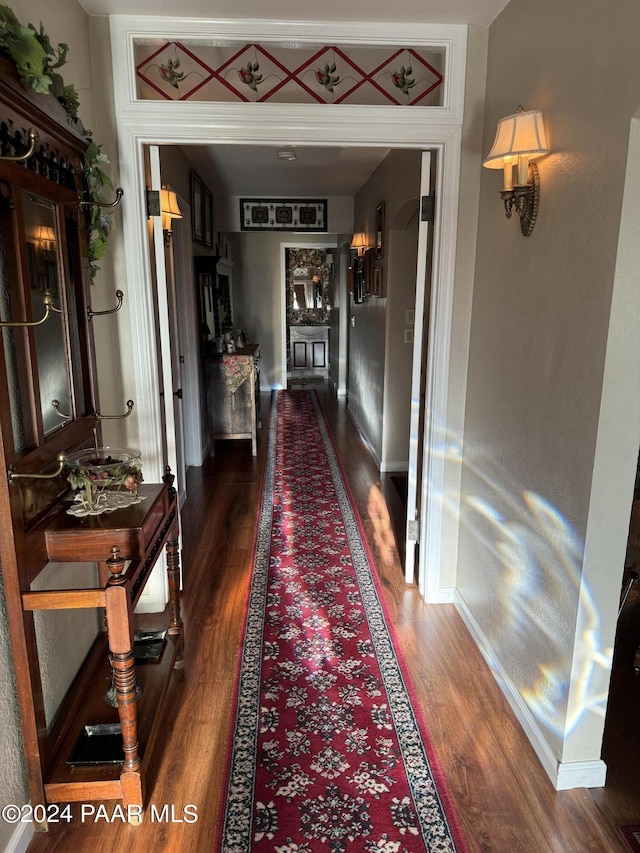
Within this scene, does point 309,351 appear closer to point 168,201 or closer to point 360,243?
point 360,243

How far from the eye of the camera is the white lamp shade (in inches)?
74.2

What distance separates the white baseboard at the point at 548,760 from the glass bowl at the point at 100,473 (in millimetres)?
1601

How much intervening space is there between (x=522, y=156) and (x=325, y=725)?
2132 millimetres

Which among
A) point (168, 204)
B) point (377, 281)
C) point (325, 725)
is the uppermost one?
point (168, 204)

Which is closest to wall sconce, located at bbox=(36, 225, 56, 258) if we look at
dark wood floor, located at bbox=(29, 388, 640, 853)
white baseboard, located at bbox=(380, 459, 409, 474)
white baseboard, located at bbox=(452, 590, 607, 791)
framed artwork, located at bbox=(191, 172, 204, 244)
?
dark wood floor, located at bbox=(29, 388, 640, 853)

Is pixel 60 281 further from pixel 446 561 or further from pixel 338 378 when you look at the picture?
pixel 338 378

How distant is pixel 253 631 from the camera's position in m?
2.75

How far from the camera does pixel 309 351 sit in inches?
411

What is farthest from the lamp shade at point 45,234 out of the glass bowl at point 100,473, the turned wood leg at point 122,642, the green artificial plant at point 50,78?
the turned wood leg at point 122,642

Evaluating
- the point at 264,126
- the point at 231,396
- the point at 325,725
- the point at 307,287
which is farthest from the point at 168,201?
the point at 307,287

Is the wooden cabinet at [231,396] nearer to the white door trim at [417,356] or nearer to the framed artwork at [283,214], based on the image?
the framed artwork at [283,214]

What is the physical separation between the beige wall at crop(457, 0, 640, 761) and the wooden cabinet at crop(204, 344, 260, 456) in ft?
11.2

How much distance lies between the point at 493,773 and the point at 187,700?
1.16 metres

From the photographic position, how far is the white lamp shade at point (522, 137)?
1884 millimetres
